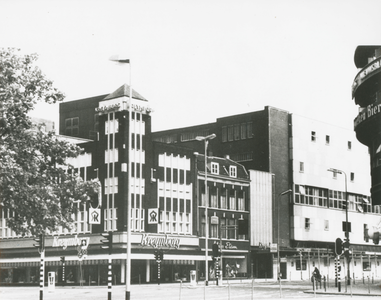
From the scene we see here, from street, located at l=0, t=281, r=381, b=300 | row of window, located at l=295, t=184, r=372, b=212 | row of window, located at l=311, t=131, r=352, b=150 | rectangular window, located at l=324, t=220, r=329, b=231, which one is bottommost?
street, located at l=0, t=281, r=381, b=300

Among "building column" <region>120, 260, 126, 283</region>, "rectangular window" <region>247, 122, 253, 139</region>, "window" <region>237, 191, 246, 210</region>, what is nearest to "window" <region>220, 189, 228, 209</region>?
"window" <region>237, 191, 246, 210</region>

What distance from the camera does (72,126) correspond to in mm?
109062

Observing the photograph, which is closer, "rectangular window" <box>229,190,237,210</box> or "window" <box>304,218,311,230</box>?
"rectangular window" <box>229,190,237,210</box>

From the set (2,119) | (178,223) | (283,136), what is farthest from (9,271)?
(2,119)

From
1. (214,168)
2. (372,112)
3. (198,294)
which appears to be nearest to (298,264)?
(214,168)

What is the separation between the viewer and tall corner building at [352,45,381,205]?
52213 millimetres

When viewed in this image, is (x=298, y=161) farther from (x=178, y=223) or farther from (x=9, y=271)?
(x=9, y=271)

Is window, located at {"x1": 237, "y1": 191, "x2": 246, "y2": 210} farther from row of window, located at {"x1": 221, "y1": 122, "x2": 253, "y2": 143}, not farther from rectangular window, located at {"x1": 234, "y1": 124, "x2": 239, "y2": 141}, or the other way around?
rectangular window, located at {"x1": 234, "y1": 124, "x2": 239, "y2": 141}

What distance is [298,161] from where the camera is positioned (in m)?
104

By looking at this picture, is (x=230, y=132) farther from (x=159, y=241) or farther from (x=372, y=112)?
(x=372, y=112)

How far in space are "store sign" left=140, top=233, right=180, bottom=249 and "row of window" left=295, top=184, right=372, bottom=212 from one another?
29003 mm

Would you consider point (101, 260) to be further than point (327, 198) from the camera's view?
No

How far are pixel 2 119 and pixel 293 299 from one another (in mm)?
20372

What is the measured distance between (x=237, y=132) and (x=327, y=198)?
59.4 feet
